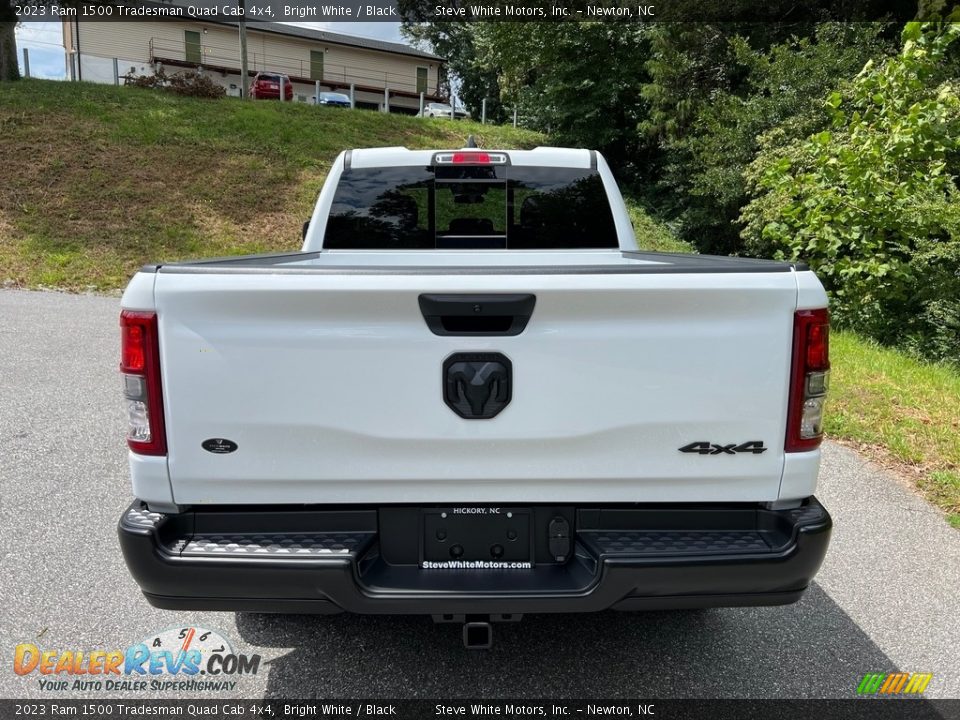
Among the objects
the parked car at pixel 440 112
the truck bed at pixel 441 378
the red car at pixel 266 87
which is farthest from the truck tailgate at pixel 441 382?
the red car at pixel 266 87

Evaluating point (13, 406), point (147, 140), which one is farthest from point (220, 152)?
point (13, 406)

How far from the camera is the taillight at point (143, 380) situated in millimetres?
2209

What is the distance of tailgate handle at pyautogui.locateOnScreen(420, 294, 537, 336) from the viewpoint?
222 cm

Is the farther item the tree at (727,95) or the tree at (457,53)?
the tree at (457,53)

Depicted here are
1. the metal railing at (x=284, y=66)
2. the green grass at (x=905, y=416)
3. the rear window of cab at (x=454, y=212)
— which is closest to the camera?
the rear window of cab at (x=454, y=212)

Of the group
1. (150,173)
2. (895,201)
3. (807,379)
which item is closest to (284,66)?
(150,173)

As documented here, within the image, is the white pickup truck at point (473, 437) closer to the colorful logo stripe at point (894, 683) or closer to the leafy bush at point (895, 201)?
the colorful logo stripe at point (894, 683)

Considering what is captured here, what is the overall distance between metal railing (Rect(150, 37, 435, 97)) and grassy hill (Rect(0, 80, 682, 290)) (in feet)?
72.7

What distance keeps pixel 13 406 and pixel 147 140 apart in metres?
14.4

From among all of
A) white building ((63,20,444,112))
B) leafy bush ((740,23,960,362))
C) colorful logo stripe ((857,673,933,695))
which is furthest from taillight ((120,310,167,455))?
white building ((63,20,444,112))

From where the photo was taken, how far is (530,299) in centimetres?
222

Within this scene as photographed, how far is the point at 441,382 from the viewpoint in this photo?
224cm

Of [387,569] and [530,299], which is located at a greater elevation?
[530,299]

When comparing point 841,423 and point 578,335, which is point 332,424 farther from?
point 841,423
